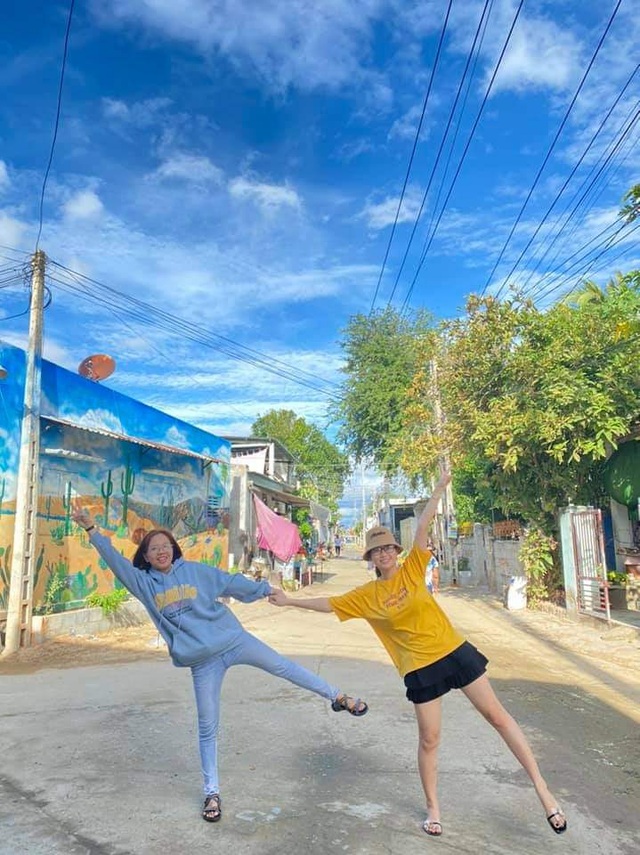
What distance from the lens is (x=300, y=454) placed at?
161 ft

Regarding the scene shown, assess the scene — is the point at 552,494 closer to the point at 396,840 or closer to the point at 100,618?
the point at 100,618

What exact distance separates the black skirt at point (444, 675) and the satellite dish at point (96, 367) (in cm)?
1112

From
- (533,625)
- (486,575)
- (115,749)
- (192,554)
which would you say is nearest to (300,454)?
(486,575)

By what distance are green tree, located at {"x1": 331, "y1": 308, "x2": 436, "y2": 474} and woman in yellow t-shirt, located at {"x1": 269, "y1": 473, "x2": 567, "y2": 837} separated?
2415 cm

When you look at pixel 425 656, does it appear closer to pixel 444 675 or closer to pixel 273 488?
pixel 444 675

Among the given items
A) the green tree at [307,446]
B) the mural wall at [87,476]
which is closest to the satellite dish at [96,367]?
the mural wall at [87,476]

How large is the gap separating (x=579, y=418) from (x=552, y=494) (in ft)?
8.98

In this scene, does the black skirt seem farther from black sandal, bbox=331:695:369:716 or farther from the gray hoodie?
the gray hoodie

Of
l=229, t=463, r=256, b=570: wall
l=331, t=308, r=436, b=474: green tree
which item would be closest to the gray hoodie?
l=229, t=463, r=256, b=570: wall

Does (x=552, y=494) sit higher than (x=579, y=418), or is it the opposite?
(x=579, y=418)

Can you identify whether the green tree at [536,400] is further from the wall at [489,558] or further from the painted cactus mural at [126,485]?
the painted cactus mural at [126,485]

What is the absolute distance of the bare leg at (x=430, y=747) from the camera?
3.41 m

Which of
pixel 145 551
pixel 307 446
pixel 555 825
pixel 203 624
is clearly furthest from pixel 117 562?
pixel 307 446

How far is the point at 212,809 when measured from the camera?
3553 mm
